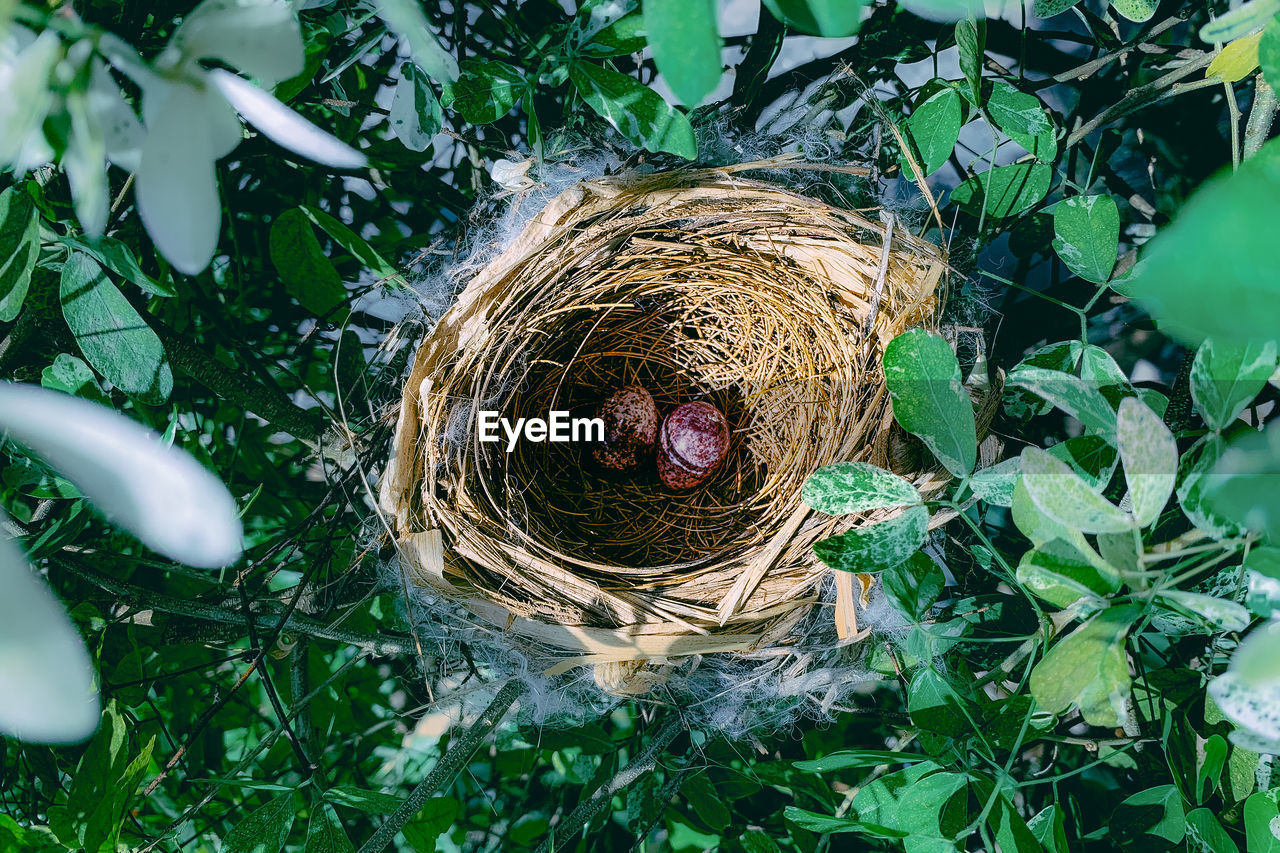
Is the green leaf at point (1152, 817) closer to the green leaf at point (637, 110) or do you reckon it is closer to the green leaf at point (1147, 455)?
the green leaf at point (1147, 455)

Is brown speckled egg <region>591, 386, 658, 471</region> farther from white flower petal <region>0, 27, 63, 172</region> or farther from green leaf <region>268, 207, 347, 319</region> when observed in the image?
white flower petal <region>0, 27, 63, 172</region>

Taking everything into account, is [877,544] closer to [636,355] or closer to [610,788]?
[610,788]

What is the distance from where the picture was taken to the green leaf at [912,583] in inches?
25.8

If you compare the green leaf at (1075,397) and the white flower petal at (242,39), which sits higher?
the white flower petal at (242,39)

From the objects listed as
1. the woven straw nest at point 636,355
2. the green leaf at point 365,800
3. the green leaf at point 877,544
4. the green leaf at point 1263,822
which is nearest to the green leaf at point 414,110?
the woven straw nest at point 636,355

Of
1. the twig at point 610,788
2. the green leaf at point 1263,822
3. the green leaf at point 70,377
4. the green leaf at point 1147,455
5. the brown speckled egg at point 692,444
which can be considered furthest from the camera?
the brown speckled egg at point 692,444

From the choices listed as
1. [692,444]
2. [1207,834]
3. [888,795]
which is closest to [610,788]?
[888,795]

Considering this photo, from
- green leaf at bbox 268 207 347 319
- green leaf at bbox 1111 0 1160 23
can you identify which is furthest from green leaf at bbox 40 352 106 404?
green leaf at bbox 1111 0 1160 23

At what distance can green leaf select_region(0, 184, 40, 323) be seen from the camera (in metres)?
0.45

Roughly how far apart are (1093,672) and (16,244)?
2.19ft

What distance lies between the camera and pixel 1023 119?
0.71 m

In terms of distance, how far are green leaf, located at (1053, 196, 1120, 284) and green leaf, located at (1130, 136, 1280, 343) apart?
0.54m

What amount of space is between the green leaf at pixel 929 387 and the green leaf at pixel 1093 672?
18cm

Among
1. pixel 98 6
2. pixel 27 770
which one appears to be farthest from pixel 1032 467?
pixel 27 770
